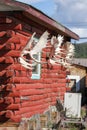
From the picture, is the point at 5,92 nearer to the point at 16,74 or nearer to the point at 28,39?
the point at 16,74

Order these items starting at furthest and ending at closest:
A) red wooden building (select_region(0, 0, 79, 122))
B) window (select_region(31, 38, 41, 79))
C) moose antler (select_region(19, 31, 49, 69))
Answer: window (select_region(31, 38, 41, 79)) < moose antler (select_region(19, 31, 49, 69)) < red wooden building (select_region(0, 0, 79, 122))

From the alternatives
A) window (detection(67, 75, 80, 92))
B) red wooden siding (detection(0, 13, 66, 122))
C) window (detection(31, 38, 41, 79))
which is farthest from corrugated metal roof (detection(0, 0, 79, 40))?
window (detection(67, 75, 80, 92))

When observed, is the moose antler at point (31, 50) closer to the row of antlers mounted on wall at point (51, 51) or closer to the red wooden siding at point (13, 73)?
the row of antlers mounted on wall at point (51, 51)

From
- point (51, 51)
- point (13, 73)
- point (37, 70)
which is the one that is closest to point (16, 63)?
point (13, 73)

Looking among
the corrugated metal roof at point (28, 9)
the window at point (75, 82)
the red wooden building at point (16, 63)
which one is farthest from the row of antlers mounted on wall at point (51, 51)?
the window at point (75, 82)

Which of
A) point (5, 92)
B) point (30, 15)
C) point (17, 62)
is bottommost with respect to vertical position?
point (5, 92)

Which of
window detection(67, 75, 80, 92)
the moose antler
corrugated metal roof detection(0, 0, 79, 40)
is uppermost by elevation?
corrugated metal roof detection(0, 0, 79, 40)

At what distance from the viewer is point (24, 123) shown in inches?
492

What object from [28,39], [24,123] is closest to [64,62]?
[28,39]

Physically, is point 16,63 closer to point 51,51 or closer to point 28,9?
point 28,9

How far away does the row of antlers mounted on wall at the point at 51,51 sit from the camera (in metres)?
13.0

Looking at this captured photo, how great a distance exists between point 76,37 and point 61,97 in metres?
2.77

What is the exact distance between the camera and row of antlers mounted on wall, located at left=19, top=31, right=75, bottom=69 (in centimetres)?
1302

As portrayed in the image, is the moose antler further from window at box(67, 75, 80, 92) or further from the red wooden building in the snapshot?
window at box(67, 75, 80, 92)
